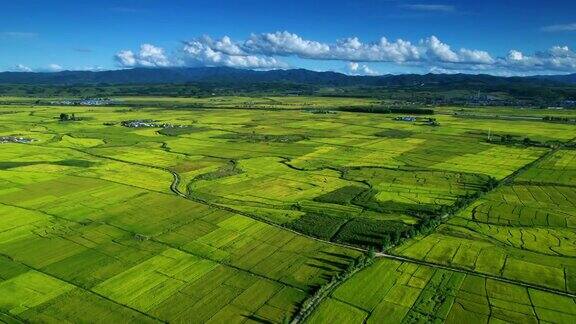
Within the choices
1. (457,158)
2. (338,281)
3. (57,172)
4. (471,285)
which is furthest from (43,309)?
(457,158)

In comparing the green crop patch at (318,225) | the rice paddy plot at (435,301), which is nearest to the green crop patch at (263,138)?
the green crop patch at (318,225)

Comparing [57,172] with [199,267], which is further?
[57,172]

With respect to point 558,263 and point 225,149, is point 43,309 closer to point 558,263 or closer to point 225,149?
point 558,263

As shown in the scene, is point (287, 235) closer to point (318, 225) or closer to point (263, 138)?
point (318, 225)

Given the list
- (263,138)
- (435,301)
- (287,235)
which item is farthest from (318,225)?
(263,138)

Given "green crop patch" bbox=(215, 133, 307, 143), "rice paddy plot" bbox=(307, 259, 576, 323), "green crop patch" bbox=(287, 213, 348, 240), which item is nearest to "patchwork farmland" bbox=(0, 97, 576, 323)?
"rice paddy plot" bbox=(307, 259, 576, 323)

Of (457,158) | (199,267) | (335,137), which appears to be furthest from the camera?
(335,137)

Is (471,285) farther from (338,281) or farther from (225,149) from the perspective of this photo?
(225,149)

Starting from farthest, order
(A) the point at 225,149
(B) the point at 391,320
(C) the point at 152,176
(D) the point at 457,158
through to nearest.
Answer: (A) the point at 225,149 → (D) the point at 457,158 → (C) the point at 152,176 → (B) the point at 391,320

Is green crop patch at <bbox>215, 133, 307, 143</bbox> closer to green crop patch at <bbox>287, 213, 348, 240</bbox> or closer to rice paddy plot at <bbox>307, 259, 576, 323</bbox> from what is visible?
green crop patch at <bbox>287, 213, 348, 240</bbox>
